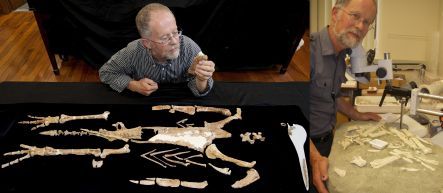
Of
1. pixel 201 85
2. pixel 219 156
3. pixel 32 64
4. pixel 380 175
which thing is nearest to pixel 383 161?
pixel 380 175

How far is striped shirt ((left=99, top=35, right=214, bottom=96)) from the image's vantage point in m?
1.51

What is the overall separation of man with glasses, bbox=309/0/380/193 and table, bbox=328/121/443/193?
0.13 feet

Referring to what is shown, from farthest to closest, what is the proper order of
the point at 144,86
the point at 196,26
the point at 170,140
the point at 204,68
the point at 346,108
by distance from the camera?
the point at 196,26, the point at 144,86, the point at 204,68, the point at 170,140, the point at 346,108

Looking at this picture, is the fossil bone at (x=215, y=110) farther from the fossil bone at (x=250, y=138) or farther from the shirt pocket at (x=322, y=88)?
the shirt pocket at (x=322, y=88)

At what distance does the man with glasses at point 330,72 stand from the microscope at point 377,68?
0.02 metres

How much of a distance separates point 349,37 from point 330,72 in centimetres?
12

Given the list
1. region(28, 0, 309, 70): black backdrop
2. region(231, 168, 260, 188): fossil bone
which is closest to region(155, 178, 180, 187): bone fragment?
region(231, 168, 260, 188): fossil bone

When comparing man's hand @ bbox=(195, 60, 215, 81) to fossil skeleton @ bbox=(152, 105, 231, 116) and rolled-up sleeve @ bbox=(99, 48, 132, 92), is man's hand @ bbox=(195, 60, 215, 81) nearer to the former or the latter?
fossil skeleton @ bbox=(152, 105, 231, 116)

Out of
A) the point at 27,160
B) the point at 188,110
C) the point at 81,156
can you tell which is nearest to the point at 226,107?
the point at 188,110

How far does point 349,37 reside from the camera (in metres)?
1.09

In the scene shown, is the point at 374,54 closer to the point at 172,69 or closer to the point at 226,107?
the point at 226,107

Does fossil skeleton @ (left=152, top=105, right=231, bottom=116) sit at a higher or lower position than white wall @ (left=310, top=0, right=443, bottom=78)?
lower

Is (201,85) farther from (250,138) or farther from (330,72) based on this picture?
(330,72)

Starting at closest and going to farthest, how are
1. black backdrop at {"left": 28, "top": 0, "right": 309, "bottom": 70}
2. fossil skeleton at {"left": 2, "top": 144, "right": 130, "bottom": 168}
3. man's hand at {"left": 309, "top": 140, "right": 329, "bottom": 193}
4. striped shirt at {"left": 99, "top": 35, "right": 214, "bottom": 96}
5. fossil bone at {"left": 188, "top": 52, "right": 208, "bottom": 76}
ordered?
man's hand at {"left": 309, "top": 140, "right": 329, "bottom": 193}
fossil skeleton at {"left": 2, "top": 144, "right": 130, "bottom": 168}
fossil bone at {"left": 188, "top": 52, "right": 208, "bottom": 76}
striped shirt at {"left": 99, "top": 35, "right": 214, "bottom": 96}
black backdrop at {"left": 28, "top": 0, "right": 309, "bottom": 70}
